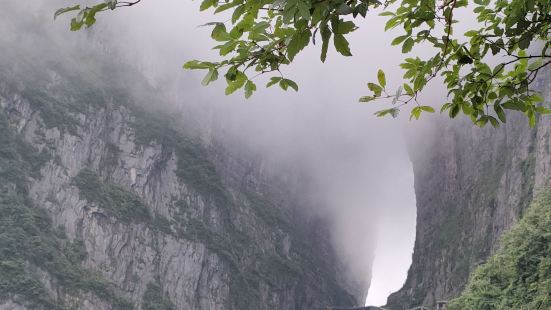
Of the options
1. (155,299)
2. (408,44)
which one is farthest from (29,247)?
(408,44)

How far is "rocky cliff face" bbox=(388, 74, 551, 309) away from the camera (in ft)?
170

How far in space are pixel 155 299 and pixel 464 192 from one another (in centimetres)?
3514

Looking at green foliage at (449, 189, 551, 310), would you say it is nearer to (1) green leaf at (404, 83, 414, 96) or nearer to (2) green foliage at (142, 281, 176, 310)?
(1) green leaf at (404, 83, 414, 96)

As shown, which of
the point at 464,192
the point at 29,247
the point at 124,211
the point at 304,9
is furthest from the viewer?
the point at 124,211

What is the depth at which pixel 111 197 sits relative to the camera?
254 ft

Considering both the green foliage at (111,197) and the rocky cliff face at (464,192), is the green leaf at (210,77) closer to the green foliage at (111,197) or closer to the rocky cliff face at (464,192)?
the rocky cliff face at (464,192)

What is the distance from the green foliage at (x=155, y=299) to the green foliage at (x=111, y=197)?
8.66m

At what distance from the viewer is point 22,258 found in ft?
209

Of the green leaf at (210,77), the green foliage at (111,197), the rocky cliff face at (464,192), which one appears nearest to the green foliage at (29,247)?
the green foliage at (111,197)

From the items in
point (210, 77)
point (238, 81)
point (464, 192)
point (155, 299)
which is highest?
point (464, 192)

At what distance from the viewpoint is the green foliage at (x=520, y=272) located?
26.0 metres

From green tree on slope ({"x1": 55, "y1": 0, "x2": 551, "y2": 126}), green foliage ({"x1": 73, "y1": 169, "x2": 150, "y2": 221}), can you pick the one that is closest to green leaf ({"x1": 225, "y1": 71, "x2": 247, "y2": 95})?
green tree on slope ({"x1": 55, "y1": 0, "x2": 551, "y2": 126})

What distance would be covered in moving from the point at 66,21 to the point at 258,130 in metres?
31.6

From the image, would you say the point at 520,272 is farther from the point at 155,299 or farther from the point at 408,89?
the point at 155,299
